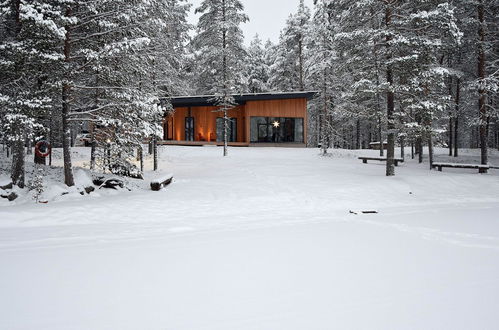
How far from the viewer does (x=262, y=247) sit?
595cm

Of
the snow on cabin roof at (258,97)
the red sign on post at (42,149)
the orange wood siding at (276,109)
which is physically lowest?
the red sign on post at (42,149)

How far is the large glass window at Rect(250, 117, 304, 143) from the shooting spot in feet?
97.5

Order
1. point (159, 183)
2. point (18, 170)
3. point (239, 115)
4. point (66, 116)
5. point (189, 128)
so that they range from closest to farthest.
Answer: point (18, 170), point (66, 116), point (159, 183), point (239, 115), point (189, 128)

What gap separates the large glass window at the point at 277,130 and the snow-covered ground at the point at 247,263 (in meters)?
19.3

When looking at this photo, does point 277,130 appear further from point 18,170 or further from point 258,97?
point 18,170

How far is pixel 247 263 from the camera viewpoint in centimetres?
514

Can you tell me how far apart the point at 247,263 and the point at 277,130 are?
2549cm

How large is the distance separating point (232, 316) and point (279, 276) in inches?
49.1

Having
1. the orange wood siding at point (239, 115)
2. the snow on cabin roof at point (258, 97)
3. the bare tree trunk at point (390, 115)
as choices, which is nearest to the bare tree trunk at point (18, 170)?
the bare tree trunk at point (390, 115)

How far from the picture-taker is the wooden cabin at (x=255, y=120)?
29.3 m

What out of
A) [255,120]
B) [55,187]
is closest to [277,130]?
[255,120]

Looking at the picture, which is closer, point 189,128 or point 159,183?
point 159,183

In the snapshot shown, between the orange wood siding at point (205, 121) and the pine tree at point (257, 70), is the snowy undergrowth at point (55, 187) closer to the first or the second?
the orange wood siding at point (205, 121)

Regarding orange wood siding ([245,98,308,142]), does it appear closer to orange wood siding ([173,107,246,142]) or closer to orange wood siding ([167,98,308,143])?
orange wood siding ([167,98,308,143])
